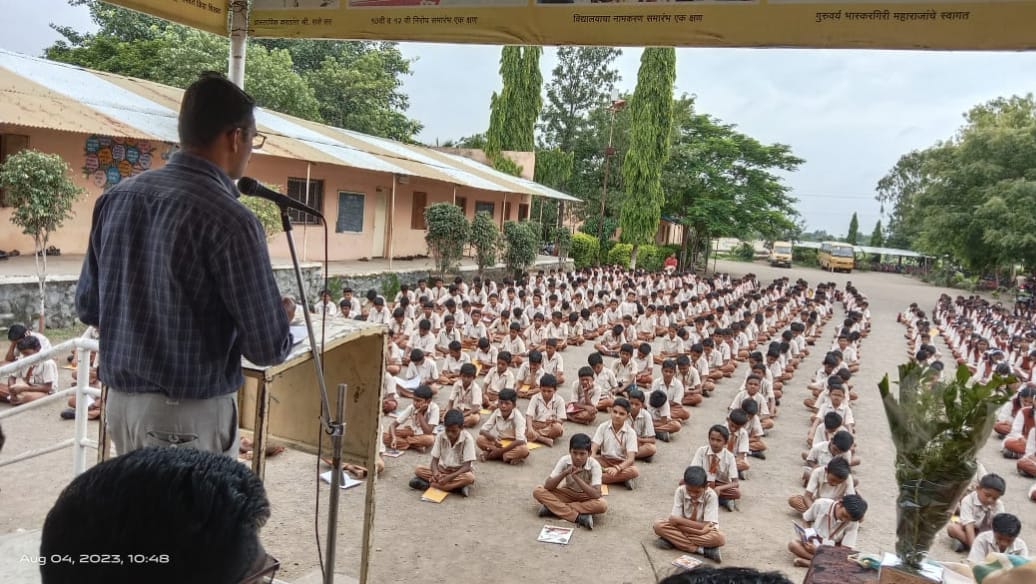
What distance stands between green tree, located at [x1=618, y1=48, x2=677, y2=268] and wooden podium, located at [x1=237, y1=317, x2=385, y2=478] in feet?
78.1

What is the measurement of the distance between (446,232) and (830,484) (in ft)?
35.8

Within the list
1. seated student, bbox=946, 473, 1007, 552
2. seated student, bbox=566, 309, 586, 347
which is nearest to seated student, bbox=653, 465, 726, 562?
seated student, bbox=946, 473, 1007, 552

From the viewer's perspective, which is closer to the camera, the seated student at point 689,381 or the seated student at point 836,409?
the seated student at point 836,409

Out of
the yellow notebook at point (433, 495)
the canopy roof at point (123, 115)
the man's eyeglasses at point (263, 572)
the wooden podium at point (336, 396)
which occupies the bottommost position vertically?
the yellow notebook at point (433, 495)

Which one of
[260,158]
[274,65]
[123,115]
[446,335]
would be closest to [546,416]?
[446,335]

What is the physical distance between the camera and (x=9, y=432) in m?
5.63

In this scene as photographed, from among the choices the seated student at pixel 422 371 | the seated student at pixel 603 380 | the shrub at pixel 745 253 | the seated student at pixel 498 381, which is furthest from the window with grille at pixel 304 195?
the shrub at pixel 745 253

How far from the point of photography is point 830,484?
5.16 meters

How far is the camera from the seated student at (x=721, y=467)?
5.49m

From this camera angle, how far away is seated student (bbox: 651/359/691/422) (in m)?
7.93

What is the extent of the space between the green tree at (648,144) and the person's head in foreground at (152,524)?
25.9 m

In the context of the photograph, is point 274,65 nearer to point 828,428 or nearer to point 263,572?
point 828,428

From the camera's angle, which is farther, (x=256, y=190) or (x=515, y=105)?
(x=515, y=105)

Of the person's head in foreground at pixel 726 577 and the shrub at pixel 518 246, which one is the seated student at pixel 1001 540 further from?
the shrub at pixel 518 246
